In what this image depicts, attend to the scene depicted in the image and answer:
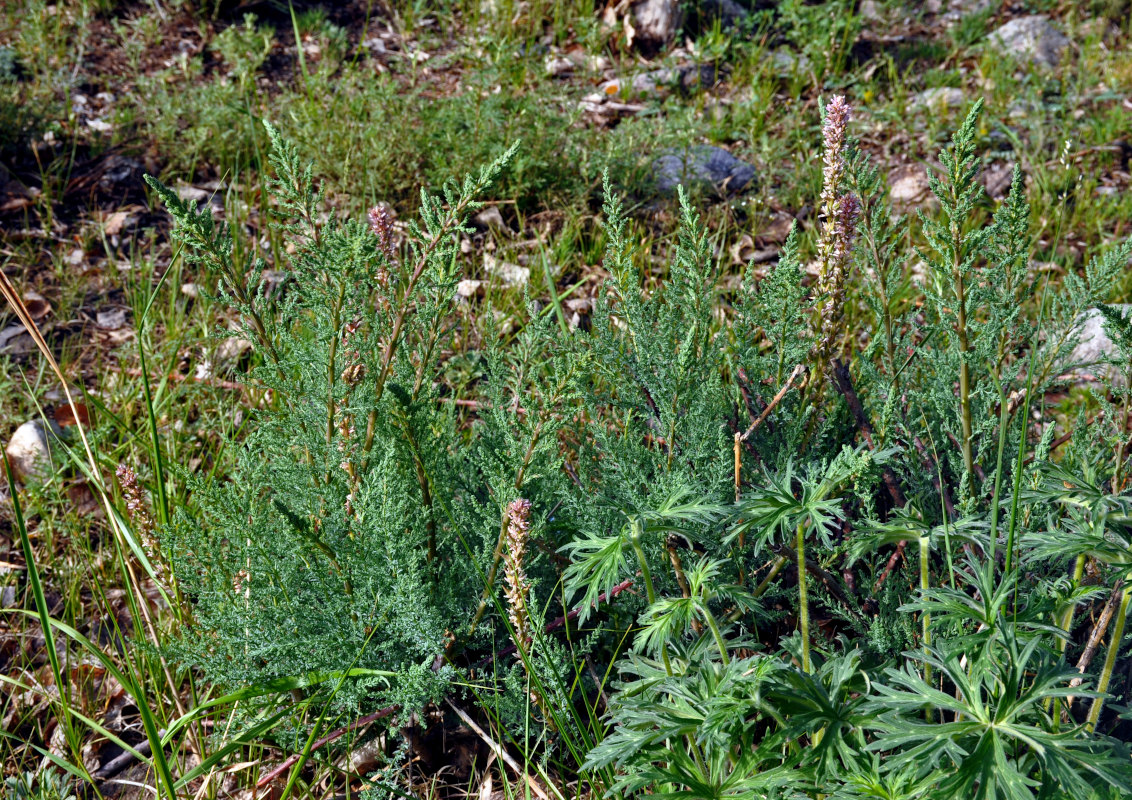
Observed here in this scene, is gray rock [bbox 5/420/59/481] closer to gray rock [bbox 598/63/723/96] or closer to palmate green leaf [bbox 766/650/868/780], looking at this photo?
palmate green leaf [bbox 766/650/868/780]

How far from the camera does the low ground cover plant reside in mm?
1536

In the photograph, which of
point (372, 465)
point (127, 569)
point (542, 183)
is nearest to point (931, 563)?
point (372, 465)

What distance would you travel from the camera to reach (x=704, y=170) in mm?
4379

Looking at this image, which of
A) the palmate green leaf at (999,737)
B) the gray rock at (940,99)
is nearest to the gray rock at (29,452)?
the palmate green leaf at (999,737)

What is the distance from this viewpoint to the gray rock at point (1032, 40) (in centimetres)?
550

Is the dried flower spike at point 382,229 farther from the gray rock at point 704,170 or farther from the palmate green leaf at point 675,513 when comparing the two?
the gray rock at point 704,170

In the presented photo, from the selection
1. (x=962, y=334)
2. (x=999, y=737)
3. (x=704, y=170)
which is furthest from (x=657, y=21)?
(x=999, y=737)

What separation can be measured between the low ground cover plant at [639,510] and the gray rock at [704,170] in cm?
218

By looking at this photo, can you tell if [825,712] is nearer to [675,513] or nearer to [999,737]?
[999,737]

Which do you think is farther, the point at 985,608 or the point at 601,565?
the point at 601,565

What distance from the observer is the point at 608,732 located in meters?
2.09

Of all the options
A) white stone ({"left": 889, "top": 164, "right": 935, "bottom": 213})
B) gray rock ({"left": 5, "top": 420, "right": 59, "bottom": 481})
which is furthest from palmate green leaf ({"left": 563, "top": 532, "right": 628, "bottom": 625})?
white stone ({"left": 889, "top": 164, "right": 935, "bottom": 213})

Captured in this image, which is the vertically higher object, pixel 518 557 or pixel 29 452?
pixel 518 557

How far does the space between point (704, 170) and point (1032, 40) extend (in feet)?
9.36
